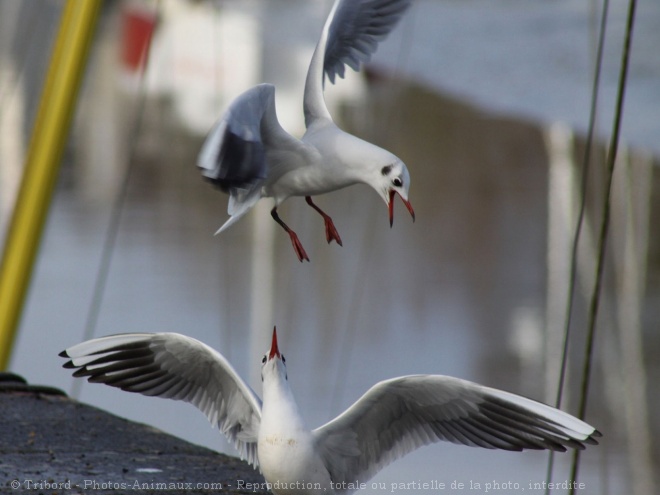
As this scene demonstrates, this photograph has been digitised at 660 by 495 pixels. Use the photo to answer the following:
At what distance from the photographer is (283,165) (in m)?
1.15

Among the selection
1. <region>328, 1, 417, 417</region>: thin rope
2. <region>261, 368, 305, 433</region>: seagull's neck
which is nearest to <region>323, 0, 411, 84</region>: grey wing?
<region>261, 368, 305, 433</region>: seagull's neck

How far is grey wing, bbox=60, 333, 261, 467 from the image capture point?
1.39 meters

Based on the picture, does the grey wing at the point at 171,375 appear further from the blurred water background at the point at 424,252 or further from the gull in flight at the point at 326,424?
the blurred water background at the point at 424,252

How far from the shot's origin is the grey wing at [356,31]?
1370mm

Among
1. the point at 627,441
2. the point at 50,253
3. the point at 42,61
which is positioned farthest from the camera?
the point at 42,61

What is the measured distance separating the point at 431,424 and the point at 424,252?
12.5 ft

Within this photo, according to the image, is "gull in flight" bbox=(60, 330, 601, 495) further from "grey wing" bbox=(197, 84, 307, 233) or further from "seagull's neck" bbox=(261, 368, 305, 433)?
"grey wing" bbox=(197, 84, 307, 233)

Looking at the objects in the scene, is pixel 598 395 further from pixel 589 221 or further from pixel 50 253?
pixel 50 253

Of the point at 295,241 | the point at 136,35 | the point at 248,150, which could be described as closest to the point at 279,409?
the point at 295,241

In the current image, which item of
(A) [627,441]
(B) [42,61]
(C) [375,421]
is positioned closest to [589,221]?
(A) [627,441]

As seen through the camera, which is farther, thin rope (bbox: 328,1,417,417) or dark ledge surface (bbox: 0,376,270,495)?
thin rope (bbox: 328,1,417,417)

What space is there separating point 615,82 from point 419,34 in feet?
3.89

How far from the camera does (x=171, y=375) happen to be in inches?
55.2

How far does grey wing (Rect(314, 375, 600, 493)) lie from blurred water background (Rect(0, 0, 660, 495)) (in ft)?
3.57
